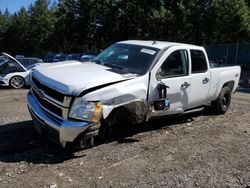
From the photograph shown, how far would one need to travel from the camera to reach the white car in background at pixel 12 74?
48.5 feet

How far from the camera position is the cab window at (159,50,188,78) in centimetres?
677

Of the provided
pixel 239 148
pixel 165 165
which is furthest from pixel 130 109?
pixel 239 148

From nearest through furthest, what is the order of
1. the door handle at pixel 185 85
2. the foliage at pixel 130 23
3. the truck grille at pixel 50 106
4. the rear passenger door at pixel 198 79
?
the truck grille at pixel 50 106 → the door handle at pixel 185 85 → the rear passenger door at pixel 198 79 → the foliage at pixel 130 23

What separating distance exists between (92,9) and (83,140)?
146ft

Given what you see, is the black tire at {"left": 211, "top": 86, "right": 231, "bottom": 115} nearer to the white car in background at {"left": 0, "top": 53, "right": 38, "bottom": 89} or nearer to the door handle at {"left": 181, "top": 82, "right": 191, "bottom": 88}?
the door handle at {"left": 181, "top": 82, "right": 191, "bottom": 88}

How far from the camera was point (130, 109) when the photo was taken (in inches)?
237

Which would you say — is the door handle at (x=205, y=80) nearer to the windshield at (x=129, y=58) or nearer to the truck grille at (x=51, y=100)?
the windshield at (x=129, y=58)

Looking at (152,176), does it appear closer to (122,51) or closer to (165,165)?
(165,165)

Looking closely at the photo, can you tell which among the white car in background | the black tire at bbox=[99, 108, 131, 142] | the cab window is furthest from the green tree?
the black tire at bbox=[99, 108, 131, 142]

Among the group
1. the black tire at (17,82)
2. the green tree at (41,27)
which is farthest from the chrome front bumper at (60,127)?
the green tree at (41,27)

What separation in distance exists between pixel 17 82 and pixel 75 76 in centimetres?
999

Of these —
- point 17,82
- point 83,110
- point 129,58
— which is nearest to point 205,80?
point 129,58

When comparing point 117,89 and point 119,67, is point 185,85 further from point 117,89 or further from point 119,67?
point 117,89

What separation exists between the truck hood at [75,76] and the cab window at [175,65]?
839 mm
